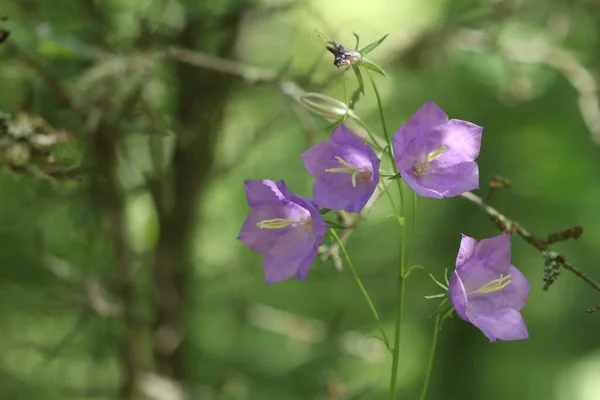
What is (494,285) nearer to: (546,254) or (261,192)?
(546,254)

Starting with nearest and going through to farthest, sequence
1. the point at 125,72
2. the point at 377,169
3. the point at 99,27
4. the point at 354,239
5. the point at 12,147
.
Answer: the point at 377,169 → the point at 12,147 → the point at 125,72 → the point at 99,27 → the point at 354,239

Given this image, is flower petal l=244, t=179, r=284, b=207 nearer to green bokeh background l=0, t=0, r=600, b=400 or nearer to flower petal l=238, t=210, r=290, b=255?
flower petal l=238, t=210, r=290, b=255

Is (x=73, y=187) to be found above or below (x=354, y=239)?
above

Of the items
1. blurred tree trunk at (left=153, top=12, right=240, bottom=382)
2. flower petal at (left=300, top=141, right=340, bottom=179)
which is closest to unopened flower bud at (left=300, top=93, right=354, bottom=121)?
flower petal at (left=300, top=141, right=340, bottom=179)

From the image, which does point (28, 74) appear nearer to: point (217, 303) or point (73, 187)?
point (73, 187)

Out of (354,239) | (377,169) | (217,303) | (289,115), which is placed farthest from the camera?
(354,239)

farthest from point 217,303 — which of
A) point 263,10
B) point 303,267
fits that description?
point 303,267
